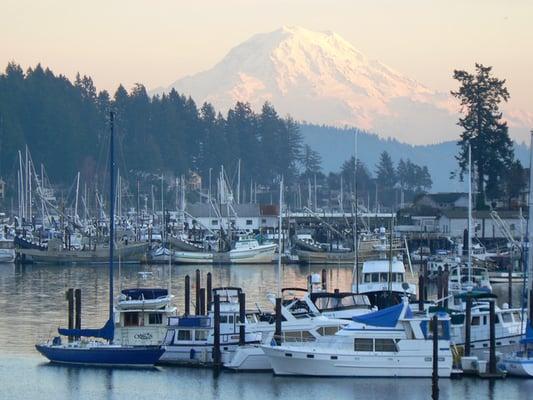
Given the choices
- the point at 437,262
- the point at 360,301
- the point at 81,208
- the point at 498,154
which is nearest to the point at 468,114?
the point at 498,154

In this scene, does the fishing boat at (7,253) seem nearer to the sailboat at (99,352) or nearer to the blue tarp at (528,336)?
the sailboat at (99,352)

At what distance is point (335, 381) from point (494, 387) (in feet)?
18.0

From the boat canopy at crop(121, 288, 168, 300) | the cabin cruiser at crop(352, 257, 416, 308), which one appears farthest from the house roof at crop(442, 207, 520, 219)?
the boat canopy at crop(121, 288, 168, 300)

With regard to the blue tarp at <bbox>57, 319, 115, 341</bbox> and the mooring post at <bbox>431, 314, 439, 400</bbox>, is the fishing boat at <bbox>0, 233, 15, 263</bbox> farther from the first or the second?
the mooring post at <bbox>431, 314, 439, 400</bbox>

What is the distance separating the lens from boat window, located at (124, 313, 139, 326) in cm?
6297

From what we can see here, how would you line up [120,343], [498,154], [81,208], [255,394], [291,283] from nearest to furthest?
[255,394], [120,343], [291,283], [498,154], [81,208]

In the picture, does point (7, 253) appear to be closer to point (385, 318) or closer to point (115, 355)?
point (115, 355)

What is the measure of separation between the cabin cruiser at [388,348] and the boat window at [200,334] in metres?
5.25

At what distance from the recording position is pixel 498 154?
13450cm

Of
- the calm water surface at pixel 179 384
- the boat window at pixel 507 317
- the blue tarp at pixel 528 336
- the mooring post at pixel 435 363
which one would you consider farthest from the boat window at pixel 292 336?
the blue tarp at pixel 528 336

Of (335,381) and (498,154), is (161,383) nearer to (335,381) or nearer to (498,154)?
Answer: (335,381)

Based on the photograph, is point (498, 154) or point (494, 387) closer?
point (494, 387)

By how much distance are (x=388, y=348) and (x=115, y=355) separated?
1053 centimetres

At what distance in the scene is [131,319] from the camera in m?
63.0
